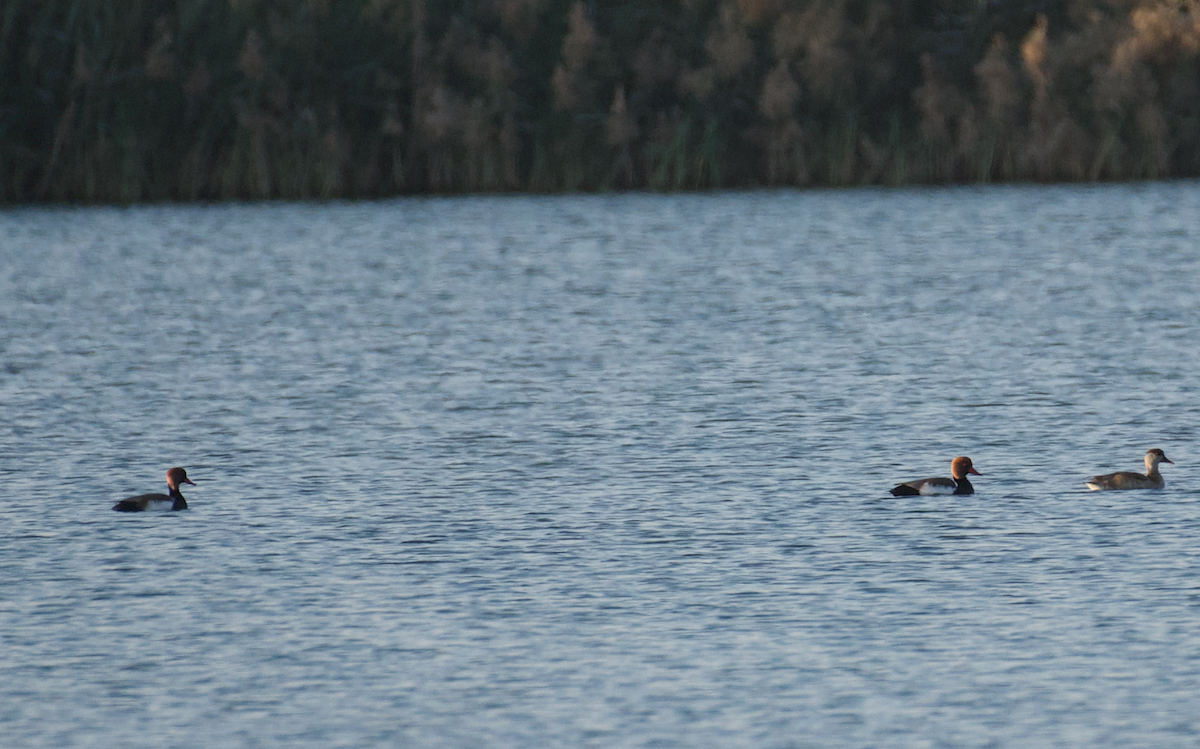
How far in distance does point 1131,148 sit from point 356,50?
19117 mm

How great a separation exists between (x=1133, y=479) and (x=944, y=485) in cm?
135

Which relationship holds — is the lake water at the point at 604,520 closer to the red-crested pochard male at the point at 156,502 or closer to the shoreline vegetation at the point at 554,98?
the red-crested pochard male at the point at 156,502

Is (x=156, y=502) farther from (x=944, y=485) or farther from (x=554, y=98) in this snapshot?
(x=554, y=98)

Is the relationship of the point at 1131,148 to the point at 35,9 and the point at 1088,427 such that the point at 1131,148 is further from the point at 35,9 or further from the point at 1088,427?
the point at 1088,427

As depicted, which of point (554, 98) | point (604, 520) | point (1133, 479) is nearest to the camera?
point (604, 520)

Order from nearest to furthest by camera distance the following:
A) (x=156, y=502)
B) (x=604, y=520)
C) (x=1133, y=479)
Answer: (x=604, y=520) < (x=1133, y=479) < (x=156, y=502)

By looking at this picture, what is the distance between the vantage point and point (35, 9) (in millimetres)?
46312

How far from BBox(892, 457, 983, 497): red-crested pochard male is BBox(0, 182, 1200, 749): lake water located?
0.43 feet

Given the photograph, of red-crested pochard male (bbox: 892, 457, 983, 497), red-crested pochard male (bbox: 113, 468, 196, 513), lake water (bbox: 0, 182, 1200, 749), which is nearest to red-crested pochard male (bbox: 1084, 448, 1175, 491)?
lake water (bbox: 0, 182, 1200, 749)

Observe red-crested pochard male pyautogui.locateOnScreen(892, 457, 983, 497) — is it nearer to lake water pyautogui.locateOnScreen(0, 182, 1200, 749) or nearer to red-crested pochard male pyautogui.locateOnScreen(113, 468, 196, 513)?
lake water pyautogui.locateOnScreen(0, 182, 1200, 749)

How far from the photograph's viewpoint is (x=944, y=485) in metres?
14.7

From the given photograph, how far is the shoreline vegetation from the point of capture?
4606 centimetres

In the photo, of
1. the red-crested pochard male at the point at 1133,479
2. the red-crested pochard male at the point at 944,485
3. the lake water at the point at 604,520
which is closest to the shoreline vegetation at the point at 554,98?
the lake water at the point at 604,520

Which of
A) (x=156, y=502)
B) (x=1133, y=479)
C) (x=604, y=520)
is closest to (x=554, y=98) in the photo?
(x=156, y=502)
